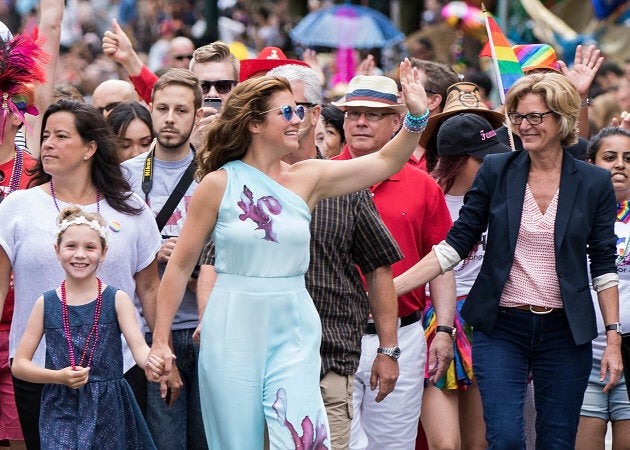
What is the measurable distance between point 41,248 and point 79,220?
33cm

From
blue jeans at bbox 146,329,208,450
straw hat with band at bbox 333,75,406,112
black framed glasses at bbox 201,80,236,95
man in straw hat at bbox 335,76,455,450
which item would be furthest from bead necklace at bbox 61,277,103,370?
black framed glasses at bbox 201,80,236,95

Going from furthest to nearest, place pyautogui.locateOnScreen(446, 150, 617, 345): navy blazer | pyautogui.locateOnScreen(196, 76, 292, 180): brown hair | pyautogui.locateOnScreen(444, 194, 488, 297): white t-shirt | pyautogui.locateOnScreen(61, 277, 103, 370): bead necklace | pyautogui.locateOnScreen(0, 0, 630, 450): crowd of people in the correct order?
pyautogui.locateOnScreen(444, 194, 488, 297): white t-shirt < pyautogui.locateOnScreen(446, 150, 617, 345): navy blazer < pyautogui.locateOnScreen(61, 277, 103, 370): bead necklace < pyautogui.locateOnScreen(196, 76, 292, 180): brown hair < pyautogui.locateOnScreen(0, 0, 630, 450): crowd of people

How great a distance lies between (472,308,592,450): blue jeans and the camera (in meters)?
6.80

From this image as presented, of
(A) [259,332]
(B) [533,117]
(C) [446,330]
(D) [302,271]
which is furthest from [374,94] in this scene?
(A) [259,332]

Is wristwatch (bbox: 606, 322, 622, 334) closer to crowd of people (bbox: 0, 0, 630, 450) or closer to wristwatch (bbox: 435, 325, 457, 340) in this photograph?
crowd of people (bbox: 0, 0, 630, 450)

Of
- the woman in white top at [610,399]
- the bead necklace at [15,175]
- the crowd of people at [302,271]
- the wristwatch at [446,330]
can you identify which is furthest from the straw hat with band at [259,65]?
the woman in white top at [610,399]

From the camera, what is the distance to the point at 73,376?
21.1ft

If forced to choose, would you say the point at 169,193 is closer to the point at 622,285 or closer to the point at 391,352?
the point at 391,352

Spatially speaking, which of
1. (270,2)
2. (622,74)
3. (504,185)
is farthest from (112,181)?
(270,2)

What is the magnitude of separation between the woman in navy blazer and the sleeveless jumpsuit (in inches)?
45.1

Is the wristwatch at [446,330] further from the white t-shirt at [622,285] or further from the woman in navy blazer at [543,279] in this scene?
the white t-shirt at [622,285]

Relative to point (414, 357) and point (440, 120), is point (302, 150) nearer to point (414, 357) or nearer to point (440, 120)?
point (414, 357)

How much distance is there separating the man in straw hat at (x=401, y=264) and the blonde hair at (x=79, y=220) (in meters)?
1.60

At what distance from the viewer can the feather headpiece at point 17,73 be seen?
7.52m
